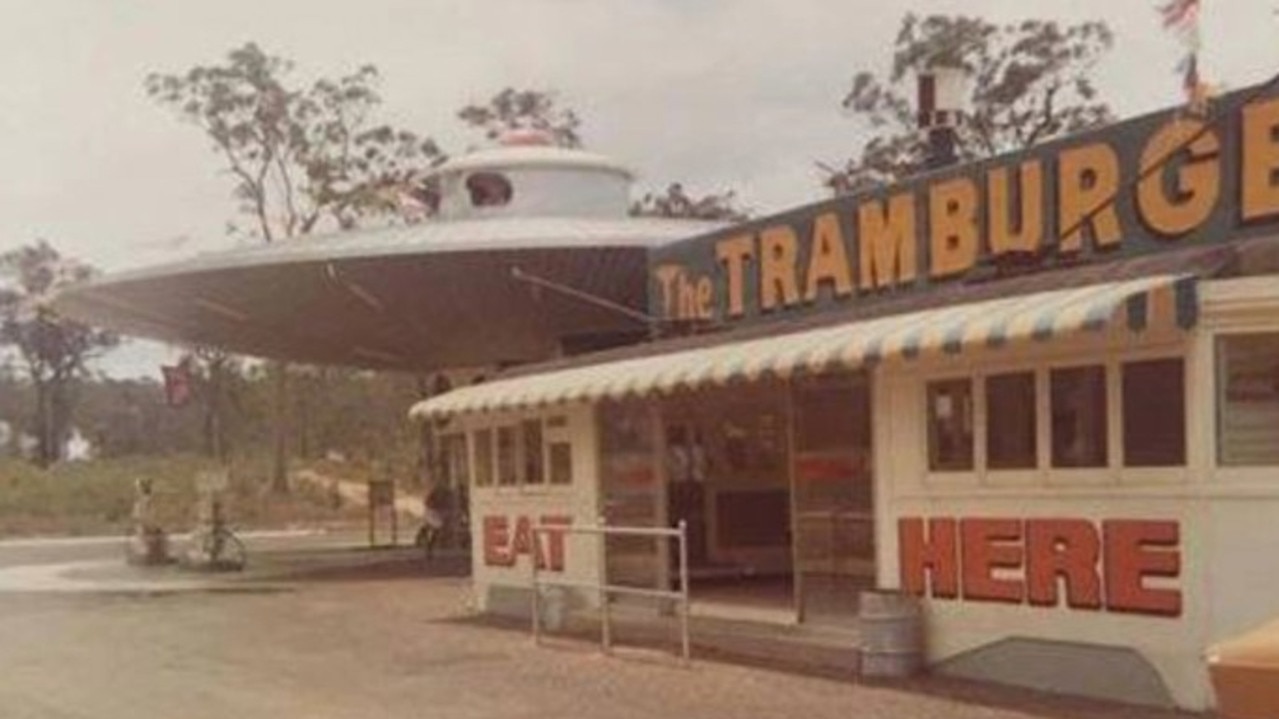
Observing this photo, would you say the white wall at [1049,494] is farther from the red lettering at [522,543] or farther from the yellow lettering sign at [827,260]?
the red lettering at [522,543]

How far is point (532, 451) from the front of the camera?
803 inches

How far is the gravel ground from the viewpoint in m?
12.8

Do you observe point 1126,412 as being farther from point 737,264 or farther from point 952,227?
point 737,264

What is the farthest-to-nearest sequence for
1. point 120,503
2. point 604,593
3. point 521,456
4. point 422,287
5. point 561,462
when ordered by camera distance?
point 120,503, point 422,287, point 521,456, point 561,462, point 604,593

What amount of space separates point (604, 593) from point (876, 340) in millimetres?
3948

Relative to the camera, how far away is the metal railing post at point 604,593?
1614 cm

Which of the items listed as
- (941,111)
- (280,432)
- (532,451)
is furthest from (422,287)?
(280,432)

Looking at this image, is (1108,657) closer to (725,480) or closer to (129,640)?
(725,480)

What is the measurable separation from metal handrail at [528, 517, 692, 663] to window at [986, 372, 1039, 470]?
8.64 feet

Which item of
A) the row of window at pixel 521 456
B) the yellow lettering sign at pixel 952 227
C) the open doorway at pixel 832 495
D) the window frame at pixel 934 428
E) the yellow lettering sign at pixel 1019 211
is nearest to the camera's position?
the window frame at pixel 934 428

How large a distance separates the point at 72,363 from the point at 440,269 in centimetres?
7969

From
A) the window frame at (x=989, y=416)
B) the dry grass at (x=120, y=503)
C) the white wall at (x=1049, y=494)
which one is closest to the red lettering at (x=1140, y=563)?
the white wall at (x=1049, y=494)

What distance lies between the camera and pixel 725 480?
71.8 ft

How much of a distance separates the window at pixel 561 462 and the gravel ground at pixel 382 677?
1.64m
